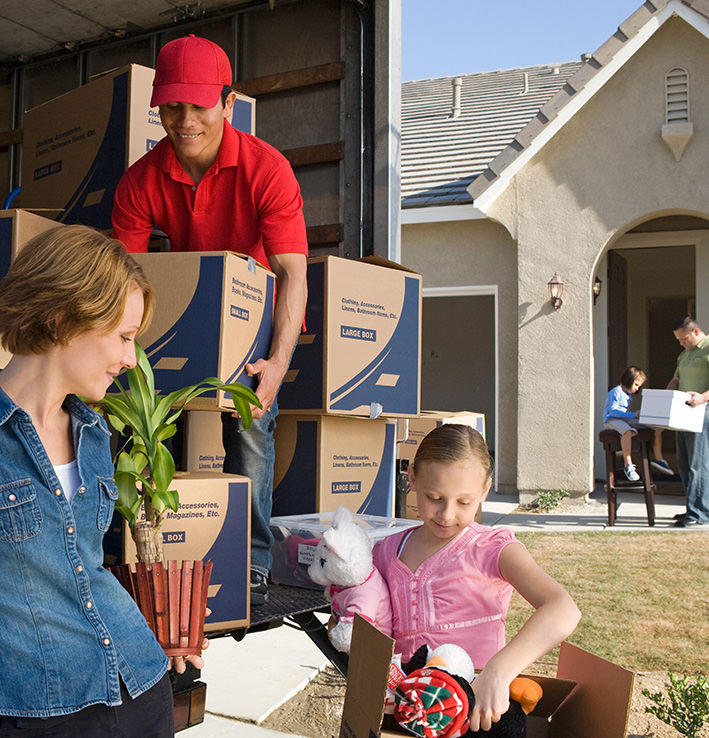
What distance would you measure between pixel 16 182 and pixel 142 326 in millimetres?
3301

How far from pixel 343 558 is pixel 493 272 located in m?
Answer: 8.33

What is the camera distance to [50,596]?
1.46 metres

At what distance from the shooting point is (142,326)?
173cm

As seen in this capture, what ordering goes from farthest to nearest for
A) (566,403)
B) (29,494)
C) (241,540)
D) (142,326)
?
(566,403) → (241,540) → (142,326) → (29,494)

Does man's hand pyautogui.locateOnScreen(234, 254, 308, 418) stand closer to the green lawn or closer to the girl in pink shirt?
the girl in pink shirt

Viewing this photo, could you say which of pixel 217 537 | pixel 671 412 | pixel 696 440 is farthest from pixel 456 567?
pixel 696 440

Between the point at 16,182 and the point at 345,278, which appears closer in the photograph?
the point at 345,278

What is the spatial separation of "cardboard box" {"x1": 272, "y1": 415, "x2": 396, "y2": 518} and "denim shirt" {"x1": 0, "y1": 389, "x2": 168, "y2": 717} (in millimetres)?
1648

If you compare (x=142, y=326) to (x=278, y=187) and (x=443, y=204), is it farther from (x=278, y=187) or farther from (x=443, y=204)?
(x=443, y=204)

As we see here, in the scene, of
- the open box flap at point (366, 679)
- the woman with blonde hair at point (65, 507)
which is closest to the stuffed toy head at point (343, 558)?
the open box flap at point (366, 679)

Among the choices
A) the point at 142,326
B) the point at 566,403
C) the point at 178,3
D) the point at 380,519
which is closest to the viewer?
the point at 142,326

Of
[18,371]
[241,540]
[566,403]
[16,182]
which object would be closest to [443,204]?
[566,403]

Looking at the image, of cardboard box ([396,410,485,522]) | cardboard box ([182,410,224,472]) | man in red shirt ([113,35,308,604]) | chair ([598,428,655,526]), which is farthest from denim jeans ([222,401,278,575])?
chair ([598,428,655,526])

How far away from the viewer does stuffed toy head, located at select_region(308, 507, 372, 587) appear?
1.99 meters
